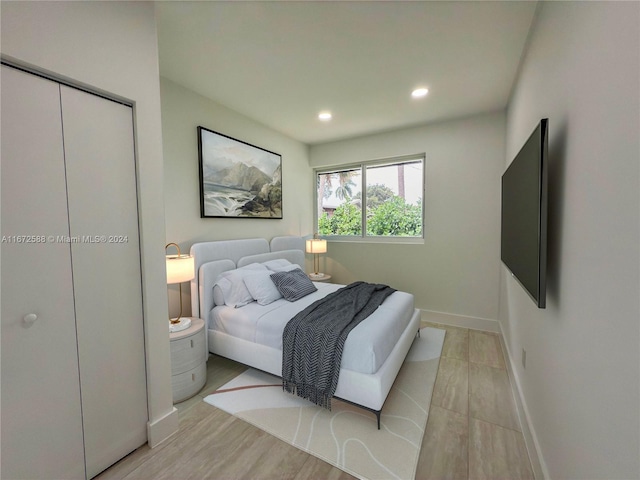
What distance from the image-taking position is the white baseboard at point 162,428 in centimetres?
167

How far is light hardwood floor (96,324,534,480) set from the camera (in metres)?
1.48

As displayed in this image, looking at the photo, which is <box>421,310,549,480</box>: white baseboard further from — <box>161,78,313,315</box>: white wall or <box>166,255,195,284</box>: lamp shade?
<box>161,78,313,315</box>: white wall

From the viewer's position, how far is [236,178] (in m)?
3.24

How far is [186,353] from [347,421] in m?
1.34

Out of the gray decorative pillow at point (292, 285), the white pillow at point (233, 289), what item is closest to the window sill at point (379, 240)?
the gray decorative pillow at point (292, 285)

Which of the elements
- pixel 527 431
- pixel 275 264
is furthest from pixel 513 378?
pixel 275 264

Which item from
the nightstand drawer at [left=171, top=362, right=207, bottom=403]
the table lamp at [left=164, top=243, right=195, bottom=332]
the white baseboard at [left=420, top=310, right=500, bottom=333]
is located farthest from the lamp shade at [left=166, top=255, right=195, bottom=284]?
the white baseboard at [left=420, top=310, right=500, bottom=333]

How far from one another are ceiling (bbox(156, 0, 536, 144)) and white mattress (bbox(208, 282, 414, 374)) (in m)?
2.16

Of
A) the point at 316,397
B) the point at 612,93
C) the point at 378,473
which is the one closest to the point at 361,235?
the point at 316,397

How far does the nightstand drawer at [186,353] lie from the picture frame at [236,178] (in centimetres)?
135

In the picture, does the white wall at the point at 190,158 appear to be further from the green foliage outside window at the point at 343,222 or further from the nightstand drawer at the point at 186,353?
the green foliage outside window at the point at 343,222

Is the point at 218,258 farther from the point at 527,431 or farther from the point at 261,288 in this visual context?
the point at 527,431

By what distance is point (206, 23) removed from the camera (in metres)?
1.79

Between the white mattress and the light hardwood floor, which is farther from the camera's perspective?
the white mattress
